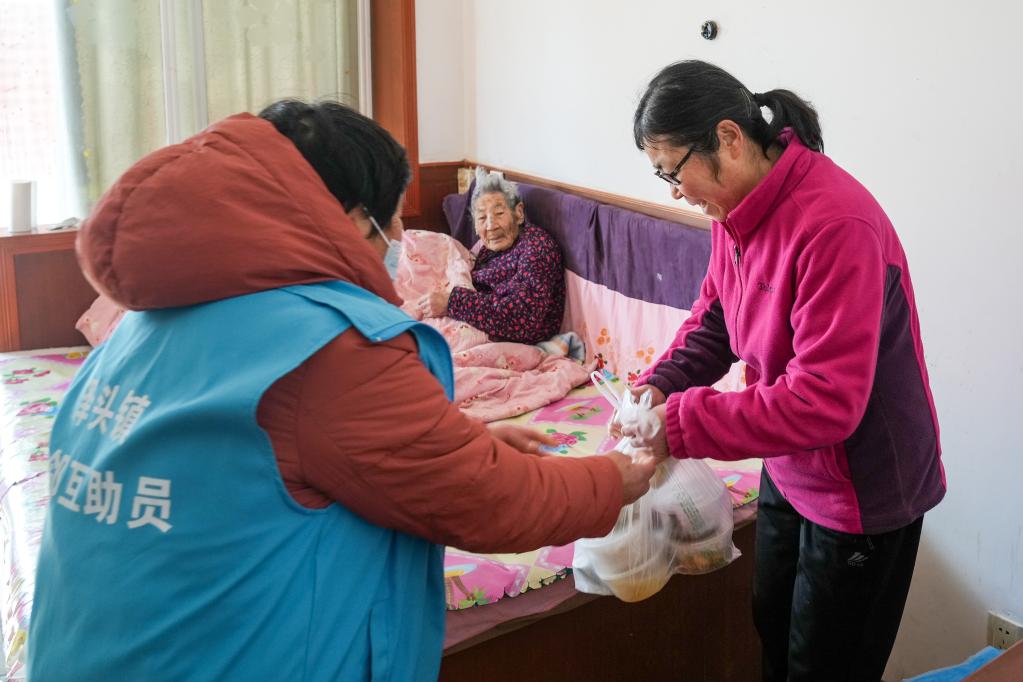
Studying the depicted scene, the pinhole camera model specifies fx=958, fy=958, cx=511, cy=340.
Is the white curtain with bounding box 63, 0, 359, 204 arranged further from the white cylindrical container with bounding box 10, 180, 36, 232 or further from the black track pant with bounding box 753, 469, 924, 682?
the black track pant with bounding box 753, 469, 924, 682

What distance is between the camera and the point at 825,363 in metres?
1.27

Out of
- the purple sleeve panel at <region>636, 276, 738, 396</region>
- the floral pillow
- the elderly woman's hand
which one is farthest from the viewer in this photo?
the floral pillow

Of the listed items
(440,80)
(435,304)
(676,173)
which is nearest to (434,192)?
(440,80)

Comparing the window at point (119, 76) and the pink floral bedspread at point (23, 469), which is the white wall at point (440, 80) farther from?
the pink floral bedspread at point (23, 469)

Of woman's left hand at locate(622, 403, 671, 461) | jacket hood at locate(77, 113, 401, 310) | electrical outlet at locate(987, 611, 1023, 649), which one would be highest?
jacket hood at locate(77, 113, 401, 310)

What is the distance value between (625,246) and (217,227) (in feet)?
6.86

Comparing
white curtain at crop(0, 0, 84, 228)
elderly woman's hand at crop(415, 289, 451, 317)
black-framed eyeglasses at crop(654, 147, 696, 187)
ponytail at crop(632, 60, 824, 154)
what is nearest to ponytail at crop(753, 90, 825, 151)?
ponytail at crop(632, 60, 824, 154)

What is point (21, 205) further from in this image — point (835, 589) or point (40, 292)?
point (835, 589)

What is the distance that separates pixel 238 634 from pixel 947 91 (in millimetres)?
1669

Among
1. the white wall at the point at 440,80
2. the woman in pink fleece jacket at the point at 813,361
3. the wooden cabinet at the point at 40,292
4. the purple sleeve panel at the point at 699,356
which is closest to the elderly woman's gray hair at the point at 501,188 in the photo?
the white wall at the point at 440,80

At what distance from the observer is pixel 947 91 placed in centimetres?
191

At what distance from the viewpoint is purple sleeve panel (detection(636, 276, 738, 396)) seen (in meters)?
1.70

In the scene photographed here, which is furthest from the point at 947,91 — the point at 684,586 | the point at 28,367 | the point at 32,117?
A: the point at 32,117

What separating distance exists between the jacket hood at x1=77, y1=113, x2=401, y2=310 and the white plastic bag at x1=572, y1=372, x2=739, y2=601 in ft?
2.62
